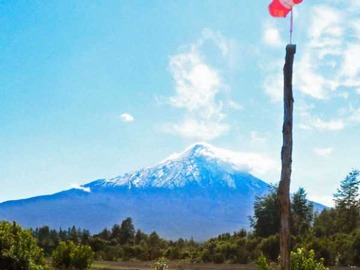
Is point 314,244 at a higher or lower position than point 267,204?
lower

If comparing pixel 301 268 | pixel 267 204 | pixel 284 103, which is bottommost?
pixel 301 268

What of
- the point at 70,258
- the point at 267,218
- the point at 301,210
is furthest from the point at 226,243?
A: the point at 70,258

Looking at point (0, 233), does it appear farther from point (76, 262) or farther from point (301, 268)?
point (301, 268)

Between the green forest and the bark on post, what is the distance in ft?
23.7

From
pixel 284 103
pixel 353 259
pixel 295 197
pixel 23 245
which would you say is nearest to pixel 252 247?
pixel 353 259

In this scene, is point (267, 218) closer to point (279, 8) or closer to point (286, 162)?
point (286, 162)

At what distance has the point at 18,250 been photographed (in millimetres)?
12336

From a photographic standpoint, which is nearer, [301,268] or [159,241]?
[301,268]

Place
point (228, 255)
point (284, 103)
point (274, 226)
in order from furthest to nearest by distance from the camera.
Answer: point (274, 226) → point (228, 255) → point (284, 103)

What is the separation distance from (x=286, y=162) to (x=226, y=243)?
80.3ft

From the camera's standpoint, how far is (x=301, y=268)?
9391 millimetres

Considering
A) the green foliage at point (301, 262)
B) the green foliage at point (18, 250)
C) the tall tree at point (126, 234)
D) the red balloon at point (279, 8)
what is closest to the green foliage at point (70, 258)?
the green foliage at point (18, 250)

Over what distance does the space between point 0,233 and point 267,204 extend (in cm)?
2917

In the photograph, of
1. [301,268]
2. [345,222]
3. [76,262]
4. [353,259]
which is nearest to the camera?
[301,268]
